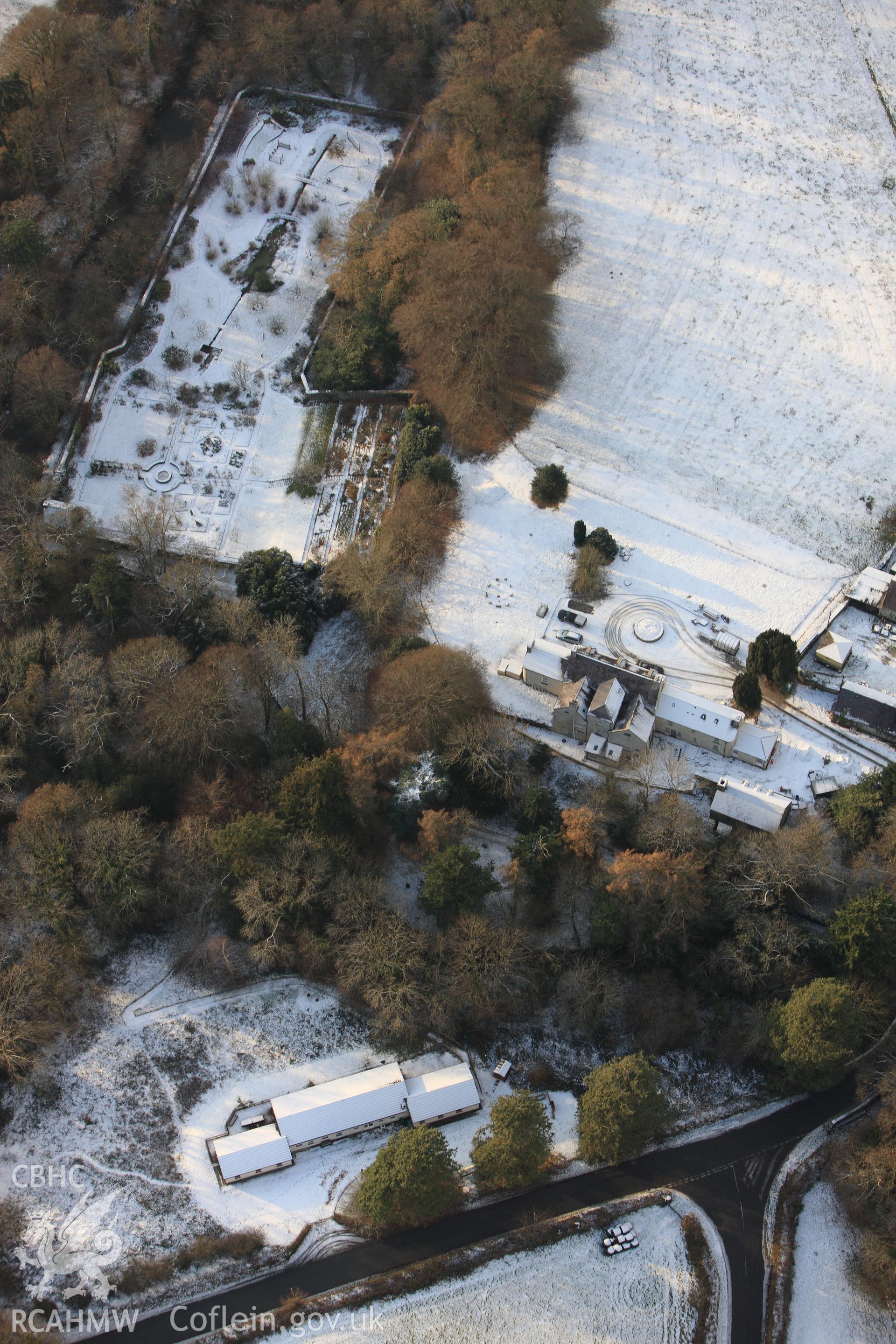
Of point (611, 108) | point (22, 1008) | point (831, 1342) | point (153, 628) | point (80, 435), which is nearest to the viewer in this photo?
point (831, 1342)

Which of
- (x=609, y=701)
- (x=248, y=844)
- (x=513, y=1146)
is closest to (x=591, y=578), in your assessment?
(x=609, y=701)

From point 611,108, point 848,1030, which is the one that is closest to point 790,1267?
point 848,1030

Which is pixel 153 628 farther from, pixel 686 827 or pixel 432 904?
pixel 686 827

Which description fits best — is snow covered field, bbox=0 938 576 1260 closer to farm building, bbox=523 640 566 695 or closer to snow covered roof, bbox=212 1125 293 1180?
snow covered roof, bbox=212 1125 293 1180

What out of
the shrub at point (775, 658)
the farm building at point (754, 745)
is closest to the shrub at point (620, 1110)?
the farm building at point (754, 745)

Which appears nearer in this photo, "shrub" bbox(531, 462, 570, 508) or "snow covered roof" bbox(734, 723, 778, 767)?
"snow covered roof" bbox(734, 723, 778, 767)

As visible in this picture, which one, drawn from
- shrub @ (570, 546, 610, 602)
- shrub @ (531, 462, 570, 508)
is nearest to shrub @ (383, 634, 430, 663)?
shrub @ (570, 546, 610, 602)

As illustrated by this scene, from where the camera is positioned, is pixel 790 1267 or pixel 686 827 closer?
pixel 790 1267
